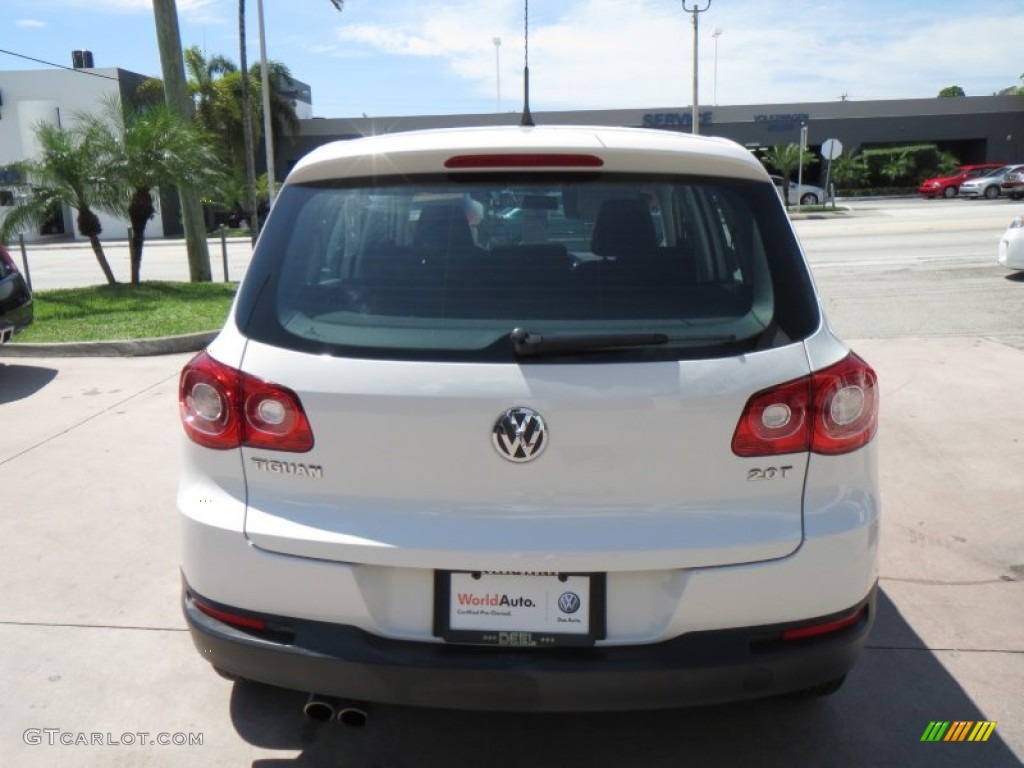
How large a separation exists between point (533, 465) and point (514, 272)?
0.54 metres

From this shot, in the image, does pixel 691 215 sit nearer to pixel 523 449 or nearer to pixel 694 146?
pixel 694 146

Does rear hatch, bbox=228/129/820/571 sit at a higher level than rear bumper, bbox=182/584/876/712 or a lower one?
higher

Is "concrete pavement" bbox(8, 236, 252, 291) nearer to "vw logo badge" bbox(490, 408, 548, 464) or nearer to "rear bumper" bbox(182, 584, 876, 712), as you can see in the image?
"rear bumper" bbox(182, 584, 876, 712)

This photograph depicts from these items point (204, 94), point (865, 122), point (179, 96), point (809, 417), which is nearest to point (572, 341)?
point (809, 417)

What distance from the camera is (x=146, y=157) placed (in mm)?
13742

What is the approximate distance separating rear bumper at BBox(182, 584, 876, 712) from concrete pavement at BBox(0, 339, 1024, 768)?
624mm

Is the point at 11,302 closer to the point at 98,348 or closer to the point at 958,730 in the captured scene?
the point at 98,348

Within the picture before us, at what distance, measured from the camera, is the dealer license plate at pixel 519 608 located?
2379 millimetres

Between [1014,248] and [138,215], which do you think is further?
[138,215]

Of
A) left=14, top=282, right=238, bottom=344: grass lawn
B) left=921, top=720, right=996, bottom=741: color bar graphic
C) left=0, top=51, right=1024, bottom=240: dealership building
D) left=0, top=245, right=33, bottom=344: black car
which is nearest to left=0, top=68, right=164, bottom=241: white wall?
left=0, top=51, right=1024, bottom=240: dealership building

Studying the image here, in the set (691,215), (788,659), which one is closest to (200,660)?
(788,659)

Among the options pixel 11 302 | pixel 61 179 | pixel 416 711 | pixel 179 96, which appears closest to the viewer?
pixel 416 711

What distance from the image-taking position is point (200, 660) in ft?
11.5

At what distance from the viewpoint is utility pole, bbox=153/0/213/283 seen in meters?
13.9
